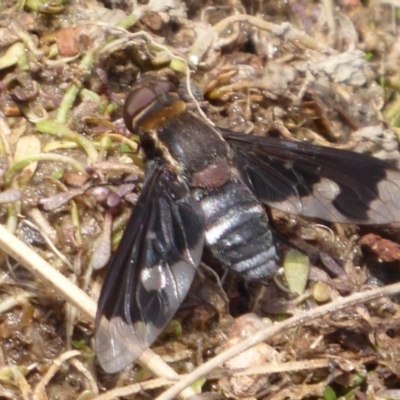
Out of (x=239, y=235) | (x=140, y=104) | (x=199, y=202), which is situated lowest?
(x=239, y=235)

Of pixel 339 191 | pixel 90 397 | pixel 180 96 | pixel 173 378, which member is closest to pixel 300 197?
pixel 339 191

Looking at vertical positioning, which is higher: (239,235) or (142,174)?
(142,174)

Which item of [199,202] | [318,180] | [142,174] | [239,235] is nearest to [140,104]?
[142,174]

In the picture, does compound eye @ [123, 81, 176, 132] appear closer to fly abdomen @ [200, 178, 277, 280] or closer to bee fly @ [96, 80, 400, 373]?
bee fly @ [96, 80, 400, 373]

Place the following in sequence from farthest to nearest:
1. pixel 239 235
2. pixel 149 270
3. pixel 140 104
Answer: pixel 140 104, pixel 239 235, pixel 149 270

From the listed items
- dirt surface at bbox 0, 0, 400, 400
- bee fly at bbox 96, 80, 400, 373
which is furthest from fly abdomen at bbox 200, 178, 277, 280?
dirt surface at bbox 0, 0, 400, 400

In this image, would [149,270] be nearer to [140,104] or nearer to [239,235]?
[239,235]

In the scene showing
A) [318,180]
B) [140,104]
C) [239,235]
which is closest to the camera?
[239,235]
